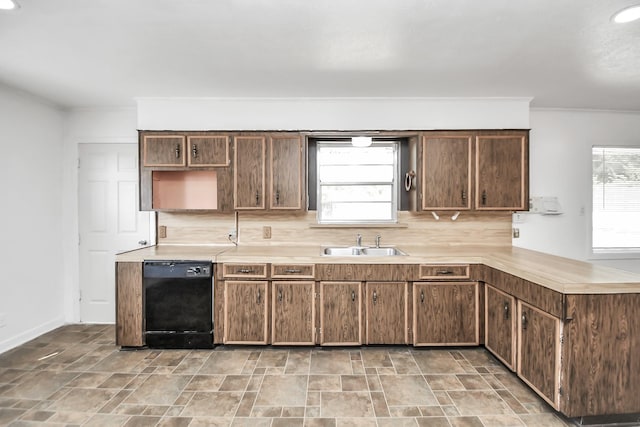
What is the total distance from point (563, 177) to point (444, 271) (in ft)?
6.65

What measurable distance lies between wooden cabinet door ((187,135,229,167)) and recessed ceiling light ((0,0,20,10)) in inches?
62.8

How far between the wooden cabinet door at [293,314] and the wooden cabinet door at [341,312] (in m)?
0.11

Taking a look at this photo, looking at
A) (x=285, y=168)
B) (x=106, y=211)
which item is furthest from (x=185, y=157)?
(x=106, y=211)

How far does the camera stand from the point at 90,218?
3.75 metres

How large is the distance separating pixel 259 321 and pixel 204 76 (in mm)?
2235

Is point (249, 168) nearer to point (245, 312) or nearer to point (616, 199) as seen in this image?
point (245, 312)

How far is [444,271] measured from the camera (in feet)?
9.92

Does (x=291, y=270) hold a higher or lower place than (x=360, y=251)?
lower

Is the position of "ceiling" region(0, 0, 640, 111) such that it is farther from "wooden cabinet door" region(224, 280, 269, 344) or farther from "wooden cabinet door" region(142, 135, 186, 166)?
"wooden cabinet door" region(224, 280, 269, 344)

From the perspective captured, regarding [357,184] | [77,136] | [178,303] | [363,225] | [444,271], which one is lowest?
[178,303]

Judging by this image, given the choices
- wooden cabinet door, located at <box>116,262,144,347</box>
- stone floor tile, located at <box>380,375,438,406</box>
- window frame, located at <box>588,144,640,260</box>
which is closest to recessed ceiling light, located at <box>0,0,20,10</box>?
wooden cabinet door, located at <box>116,262,144,347</box>

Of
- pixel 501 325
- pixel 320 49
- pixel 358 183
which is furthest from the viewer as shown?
pixel 358 183

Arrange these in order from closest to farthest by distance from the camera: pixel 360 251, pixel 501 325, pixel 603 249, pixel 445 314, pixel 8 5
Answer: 1. pixel 8 5
2. pixel 501 325
3. pixel 445 314
4. pixel 360 251
5. pixel 603 249

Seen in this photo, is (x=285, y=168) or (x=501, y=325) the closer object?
(x=501, y=325)
